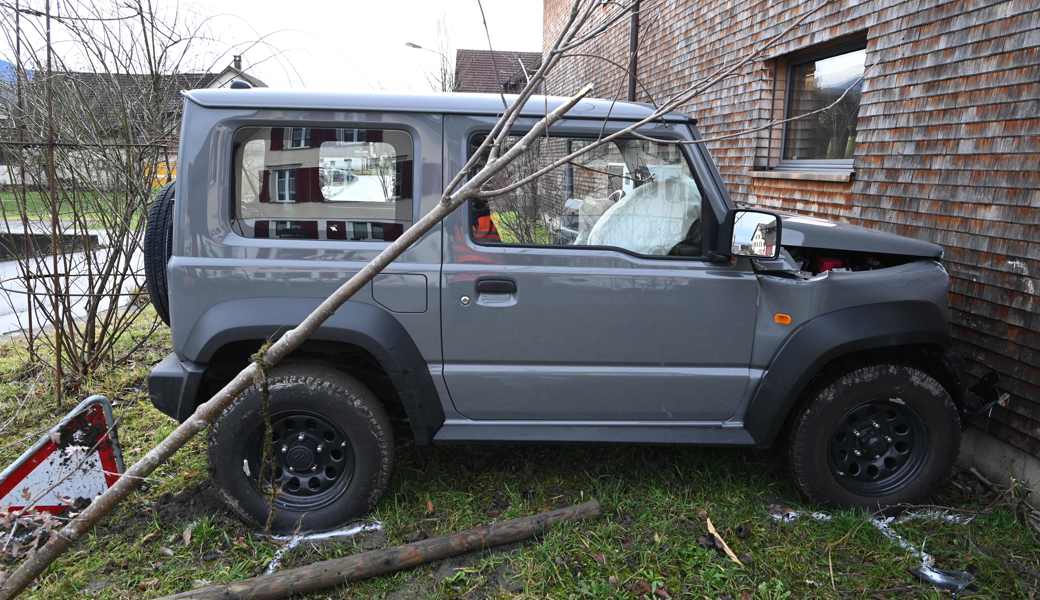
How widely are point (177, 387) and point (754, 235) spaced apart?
8.61 ft

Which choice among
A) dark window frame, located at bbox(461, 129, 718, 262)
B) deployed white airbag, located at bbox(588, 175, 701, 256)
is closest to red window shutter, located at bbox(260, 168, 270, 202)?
dark window frame, located at bbox(461, 129, 718, 262)

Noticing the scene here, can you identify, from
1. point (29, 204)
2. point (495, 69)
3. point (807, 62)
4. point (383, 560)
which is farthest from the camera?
point (807, 62)

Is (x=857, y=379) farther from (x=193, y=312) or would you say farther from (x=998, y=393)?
(x=193, y=312)

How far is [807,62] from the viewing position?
5.59m

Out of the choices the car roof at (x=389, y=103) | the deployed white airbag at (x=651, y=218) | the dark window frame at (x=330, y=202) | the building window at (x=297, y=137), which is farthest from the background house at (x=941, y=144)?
the building window at (x=297, y=137)

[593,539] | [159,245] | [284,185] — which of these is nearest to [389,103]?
[284,185]

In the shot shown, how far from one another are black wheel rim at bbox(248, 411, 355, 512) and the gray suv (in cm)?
1

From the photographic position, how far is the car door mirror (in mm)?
2746

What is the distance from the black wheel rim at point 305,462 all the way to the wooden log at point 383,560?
1.32 ft

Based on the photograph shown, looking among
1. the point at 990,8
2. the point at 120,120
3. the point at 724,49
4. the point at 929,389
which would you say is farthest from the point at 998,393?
the point at 120,120

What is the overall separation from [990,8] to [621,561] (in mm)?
3532

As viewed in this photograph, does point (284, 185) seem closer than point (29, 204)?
Yes

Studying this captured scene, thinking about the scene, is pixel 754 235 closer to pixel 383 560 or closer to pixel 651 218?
pixel 651 218

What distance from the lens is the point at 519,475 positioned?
3.56m
